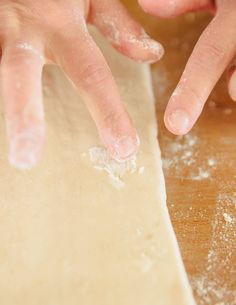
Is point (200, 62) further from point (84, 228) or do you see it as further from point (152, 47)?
point (84, 228)

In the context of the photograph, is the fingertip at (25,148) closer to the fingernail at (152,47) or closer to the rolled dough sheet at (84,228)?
the rolled dough sheet at (84,228)

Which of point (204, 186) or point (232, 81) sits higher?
point (232, 81)

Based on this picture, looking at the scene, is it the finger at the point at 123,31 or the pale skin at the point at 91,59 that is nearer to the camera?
the pale skin at the point at 91,59

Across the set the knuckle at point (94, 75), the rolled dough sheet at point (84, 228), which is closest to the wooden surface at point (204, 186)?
the rolled dough sheet at point (84, 228)

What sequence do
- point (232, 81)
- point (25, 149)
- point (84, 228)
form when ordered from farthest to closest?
1. point (232, 81)
2. point (84, 228)
3. point (25, 149)

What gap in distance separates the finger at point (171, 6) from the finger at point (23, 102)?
22 centimetres

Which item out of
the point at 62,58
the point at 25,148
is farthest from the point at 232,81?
the point at 25,148

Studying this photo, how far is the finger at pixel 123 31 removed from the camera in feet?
2.96

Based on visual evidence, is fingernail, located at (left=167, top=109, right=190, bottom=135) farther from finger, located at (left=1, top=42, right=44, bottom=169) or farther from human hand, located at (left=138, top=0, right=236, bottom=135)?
finger, located at (left=1, top=42, right=44, bottom=169)

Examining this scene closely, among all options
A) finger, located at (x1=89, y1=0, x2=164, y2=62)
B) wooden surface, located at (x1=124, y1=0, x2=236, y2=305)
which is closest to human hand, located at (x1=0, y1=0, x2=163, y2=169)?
finger, located at (x1=89, y1=0, x2=164, y2=62)

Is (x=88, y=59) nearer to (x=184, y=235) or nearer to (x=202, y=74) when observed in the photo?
(x=202, y=74)

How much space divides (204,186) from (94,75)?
0.24 m

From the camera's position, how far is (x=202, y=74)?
0.86 metres

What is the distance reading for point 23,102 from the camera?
2.34ft
